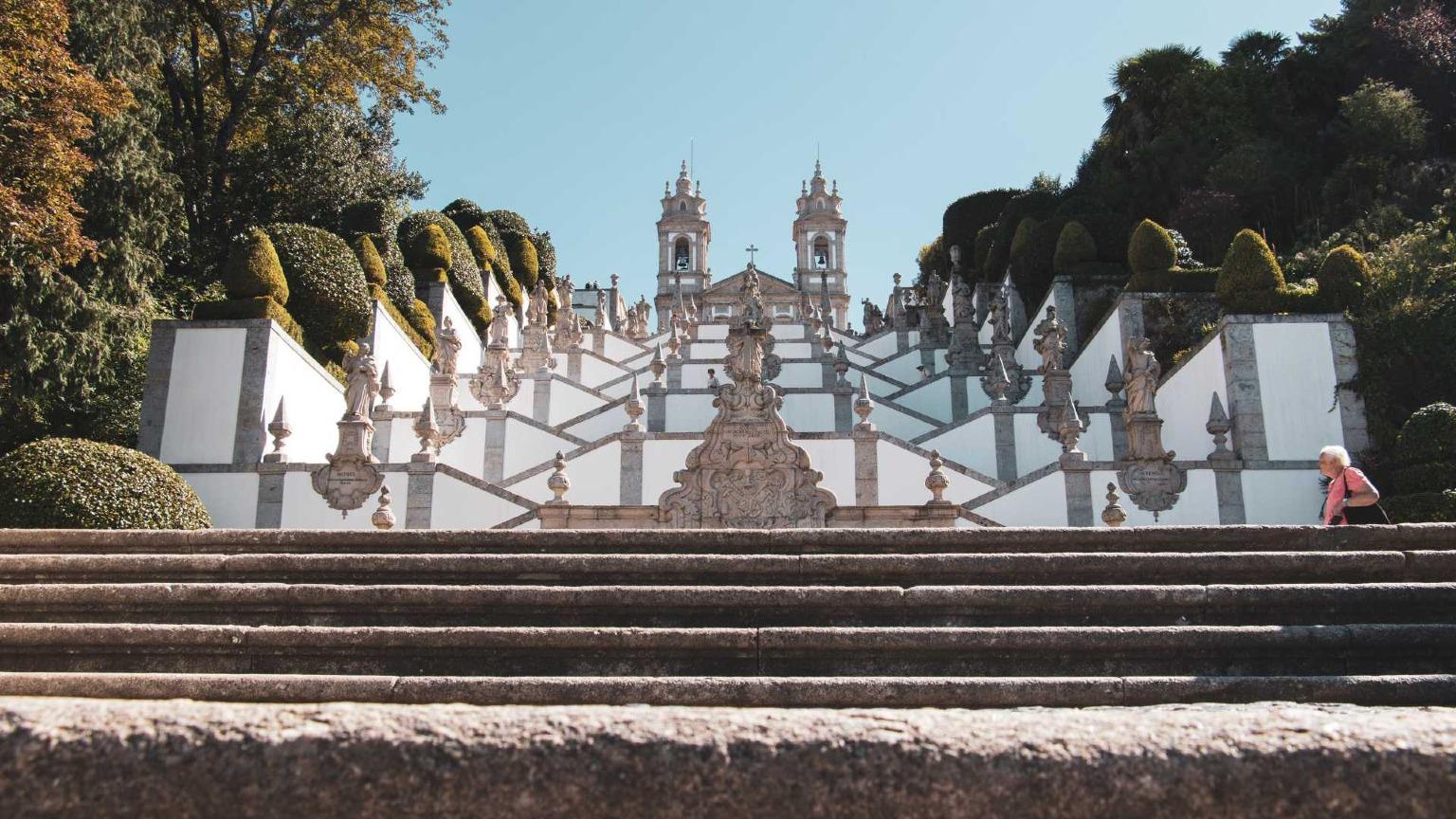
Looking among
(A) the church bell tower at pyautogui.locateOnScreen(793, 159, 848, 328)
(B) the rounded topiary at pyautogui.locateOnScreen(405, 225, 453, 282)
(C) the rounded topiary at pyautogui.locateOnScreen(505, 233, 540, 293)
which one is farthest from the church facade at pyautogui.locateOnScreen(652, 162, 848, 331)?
(B) the rounded topiary at pyautogui.locateOnScreen(405, 225, 453, 282)

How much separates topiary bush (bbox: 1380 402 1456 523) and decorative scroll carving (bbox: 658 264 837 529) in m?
6.76

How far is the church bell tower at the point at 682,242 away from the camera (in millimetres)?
66000

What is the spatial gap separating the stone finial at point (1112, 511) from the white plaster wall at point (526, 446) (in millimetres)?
8999

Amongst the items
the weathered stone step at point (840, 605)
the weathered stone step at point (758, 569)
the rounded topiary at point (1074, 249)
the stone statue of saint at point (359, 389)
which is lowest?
the weathered stone step at point (840, 605)

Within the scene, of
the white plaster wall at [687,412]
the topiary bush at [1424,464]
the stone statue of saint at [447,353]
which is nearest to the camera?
the topiary bush at [1424,464]

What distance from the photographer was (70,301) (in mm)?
17203

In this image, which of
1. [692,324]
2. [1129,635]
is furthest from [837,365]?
[1129,635]

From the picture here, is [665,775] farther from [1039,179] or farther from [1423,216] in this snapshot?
[1039,179]

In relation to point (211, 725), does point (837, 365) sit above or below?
above

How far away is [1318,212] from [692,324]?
17263mm

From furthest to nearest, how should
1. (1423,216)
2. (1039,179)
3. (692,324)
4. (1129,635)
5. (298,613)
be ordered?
(1039,179), (692,324), (1423,216), (298,613), (1129,635)

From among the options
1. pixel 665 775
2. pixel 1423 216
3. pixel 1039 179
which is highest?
pixel 1039 179

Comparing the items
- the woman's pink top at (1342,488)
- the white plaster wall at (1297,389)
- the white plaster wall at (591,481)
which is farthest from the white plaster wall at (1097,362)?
the woman's pink top at (1342,488)

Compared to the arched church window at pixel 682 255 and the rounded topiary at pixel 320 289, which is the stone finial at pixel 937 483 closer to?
the rounded topiary at pixel 320 289
